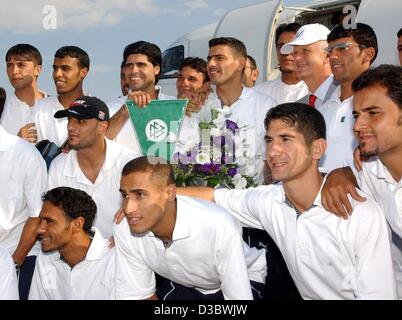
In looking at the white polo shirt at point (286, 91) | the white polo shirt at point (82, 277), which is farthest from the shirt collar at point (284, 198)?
the white polo shirt at point (286, 91)

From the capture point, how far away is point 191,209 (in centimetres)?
405

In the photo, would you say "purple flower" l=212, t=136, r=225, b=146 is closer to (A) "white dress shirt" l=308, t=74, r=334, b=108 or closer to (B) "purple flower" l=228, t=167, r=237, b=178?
(B) "purple flower" l=228, t=167, r=237, b=178

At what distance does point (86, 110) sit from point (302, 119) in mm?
2064

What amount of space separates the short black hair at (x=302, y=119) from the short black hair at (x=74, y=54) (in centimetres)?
292

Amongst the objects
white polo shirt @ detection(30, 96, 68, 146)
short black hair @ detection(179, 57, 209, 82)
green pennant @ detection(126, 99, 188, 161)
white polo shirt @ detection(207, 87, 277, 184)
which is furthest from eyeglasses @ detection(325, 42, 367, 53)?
white polo shirt @ detection(30, 96, 68, 146)

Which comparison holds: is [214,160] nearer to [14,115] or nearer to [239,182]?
[239,182]

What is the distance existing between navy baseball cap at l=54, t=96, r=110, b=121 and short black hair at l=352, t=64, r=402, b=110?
227cm

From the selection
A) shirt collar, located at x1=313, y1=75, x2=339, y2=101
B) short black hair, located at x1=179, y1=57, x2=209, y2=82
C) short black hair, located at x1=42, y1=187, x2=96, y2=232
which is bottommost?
short black hair, located at x1=42, y1=187, x2=96, y2=232

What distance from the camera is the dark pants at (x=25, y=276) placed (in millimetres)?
4945

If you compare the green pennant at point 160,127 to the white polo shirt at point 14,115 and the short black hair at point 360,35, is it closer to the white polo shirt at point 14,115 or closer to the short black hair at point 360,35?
the short black hair at point 360,35

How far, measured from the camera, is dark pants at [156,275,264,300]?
Answer: 4.38 m

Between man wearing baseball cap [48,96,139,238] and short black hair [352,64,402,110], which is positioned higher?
short black hair [352,64,402,110]

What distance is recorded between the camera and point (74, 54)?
6.21 meters

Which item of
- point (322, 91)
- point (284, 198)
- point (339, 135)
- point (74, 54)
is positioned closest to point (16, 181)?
point (74, 54)
